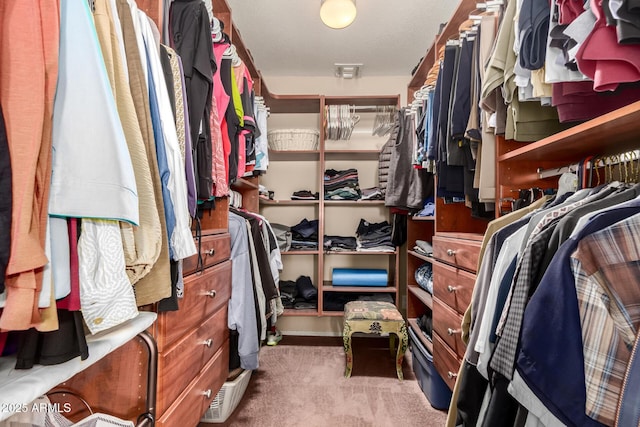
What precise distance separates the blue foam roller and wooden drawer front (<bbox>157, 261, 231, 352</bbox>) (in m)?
1.26

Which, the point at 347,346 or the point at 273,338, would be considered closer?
the point at 347,346

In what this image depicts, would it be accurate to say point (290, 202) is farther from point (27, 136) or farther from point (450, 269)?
point (27, 136)

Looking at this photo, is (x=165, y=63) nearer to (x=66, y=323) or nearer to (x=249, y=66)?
(x=66, y=323)

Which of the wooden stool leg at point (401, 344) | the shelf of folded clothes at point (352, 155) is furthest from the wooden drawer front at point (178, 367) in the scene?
the shelf of folded clothes at point (352, 155)

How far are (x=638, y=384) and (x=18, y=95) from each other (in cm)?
98

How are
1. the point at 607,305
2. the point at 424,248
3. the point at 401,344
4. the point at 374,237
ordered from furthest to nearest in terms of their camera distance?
1. the point at 374,237
2. the point at 424,248
3. the point at 401,344
4. the point at 607,305

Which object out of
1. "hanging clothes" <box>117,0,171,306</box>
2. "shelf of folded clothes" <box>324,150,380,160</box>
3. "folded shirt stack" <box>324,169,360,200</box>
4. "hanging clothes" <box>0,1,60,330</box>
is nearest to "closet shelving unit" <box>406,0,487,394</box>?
"shelf of folded clothes" <box>324,150,380,160</box>

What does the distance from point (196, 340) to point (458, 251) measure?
1086 mm

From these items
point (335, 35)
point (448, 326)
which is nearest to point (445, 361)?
point (448, 326)

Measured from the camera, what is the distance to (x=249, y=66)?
A: 2.15 metres

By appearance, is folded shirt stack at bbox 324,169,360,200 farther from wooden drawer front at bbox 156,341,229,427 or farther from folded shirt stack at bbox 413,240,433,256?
wooden drawer front at bbox 156,341,229,427

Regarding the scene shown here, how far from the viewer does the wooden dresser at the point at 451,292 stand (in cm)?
126

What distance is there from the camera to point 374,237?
263 centimetres

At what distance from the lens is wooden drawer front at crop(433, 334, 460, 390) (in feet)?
4.41
